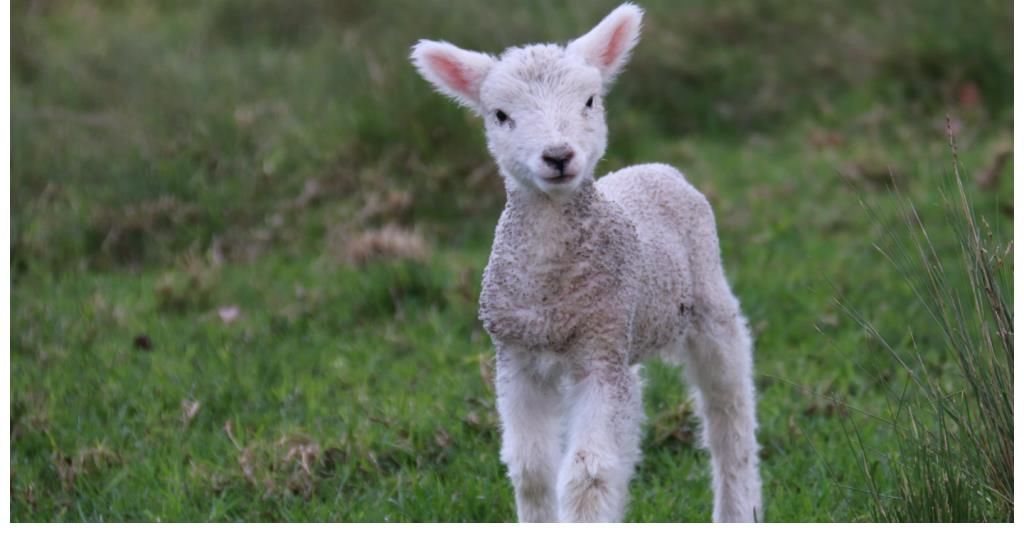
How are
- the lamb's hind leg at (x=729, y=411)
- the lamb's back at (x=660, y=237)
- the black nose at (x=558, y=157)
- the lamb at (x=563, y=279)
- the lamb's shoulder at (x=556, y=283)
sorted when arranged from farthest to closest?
the lamb's hind leg at (x=729, y=411)
the lamb's back at (x=660, y=237)
the lamb's shoulder at (x=556, y=283)
the lamb at (x=563, y=279)
the black nose at (x=558, y=157)

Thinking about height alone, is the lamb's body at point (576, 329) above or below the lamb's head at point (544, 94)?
below

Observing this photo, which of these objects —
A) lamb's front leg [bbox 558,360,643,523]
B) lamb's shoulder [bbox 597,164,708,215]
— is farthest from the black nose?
lamb's shoulder [bbox 597,164,708,215]

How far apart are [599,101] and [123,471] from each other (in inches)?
95.5

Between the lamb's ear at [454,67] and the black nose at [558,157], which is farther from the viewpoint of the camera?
the lamb's ear at [454,67]

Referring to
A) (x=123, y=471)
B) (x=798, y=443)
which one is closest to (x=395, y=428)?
(x=123, y=471)

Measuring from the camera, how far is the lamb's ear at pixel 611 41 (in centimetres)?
412

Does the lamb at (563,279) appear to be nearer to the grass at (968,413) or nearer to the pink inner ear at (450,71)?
the pink inner ear at (450,71)

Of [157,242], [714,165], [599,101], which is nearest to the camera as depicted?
[599,101]

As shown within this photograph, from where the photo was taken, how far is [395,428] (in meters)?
5.75

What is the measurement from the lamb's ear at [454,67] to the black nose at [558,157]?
39 centimetres

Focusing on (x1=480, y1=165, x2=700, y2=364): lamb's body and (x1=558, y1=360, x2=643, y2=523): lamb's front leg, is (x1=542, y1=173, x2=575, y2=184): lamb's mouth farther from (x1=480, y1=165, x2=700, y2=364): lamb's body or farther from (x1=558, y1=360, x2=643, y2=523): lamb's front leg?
(x1=558, y1=360, x2=643, y2=523): lamb's front leg

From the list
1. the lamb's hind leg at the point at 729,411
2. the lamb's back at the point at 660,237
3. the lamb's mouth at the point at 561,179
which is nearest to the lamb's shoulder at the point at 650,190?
the lamb's back at the point at 660,237
